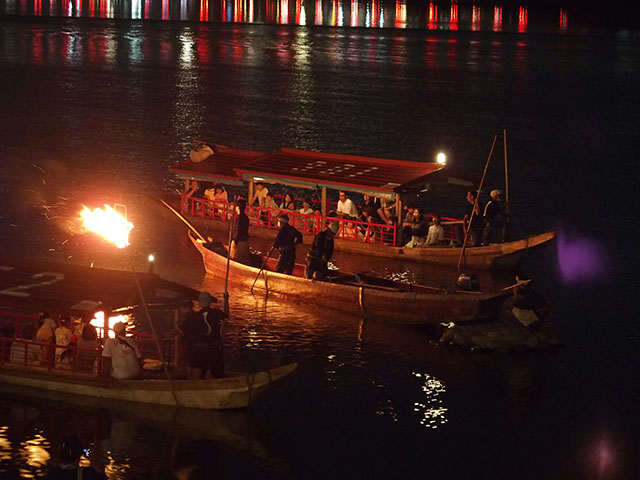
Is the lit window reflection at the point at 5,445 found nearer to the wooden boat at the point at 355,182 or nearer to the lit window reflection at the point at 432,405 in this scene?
the lit window reflection at the point at 432,405

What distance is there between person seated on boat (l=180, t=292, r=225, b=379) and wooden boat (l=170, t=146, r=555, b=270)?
13.6 m

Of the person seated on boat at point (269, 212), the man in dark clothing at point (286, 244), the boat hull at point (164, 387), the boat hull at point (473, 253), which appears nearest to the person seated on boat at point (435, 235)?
the boat hull at point (473, 253)

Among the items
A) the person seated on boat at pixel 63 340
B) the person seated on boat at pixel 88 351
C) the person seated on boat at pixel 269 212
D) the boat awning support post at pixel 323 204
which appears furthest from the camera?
the person seated on boat at pixel 269 212

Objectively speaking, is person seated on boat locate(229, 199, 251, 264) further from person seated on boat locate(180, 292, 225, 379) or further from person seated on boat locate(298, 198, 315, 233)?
person seated on boat locate(180, 292, 225, 379)

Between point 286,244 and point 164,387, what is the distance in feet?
31.5

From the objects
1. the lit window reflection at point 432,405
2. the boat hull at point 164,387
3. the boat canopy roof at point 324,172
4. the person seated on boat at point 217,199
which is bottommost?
the lit window reflection at point 432,405

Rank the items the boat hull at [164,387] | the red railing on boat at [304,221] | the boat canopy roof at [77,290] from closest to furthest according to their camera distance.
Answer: the boat hull at [164,387] < the boat canopy roof at [77,290] < the red railing on boat at [304,221]

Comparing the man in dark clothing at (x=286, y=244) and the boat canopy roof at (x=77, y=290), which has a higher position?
the boat canopy roof at (x=77, y=290)

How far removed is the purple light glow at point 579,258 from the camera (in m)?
37.6

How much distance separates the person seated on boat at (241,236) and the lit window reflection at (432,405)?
7.98m

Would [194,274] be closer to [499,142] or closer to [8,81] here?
[499,142]

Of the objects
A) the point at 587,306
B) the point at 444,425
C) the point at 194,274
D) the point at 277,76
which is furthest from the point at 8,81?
the point at 444,425

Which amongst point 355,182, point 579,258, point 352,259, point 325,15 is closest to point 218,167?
point 355,182

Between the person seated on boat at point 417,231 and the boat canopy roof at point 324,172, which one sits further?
the boat canopy roof at point 324,172
